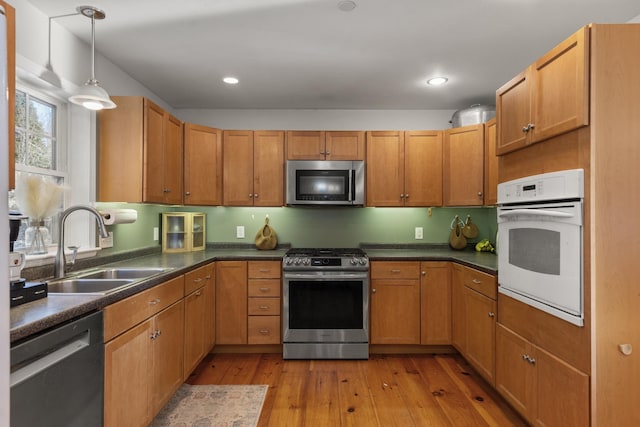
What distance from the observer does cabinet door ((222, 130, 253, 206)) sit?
10.8 feet

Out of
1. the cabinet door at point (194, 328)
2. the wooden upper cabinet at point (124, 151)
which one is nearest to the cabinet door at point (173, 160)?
the wooden upper cabinet at point (124, 151)

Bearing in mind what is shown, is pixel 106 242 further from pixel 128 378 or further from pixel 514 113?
pixel 514 113

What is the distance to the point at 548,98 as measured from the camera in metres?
1.65

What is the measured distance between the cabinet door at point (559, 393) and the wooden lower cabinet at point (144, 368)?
2.06 m

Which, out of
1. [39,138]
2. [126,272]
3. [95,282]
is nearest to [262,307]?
[126,272]

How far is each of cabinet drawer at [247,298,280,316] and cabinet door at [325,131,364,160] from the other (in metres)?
1.49

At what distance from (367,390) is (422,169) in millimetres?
2062

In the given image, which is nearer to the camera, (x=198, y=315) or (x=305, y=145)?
(x=198, y=315)

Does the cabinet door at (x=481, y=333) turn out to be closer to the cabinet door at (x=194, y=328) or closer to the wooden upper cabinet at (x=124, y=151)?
the cabinet door at (x=194, y=328)

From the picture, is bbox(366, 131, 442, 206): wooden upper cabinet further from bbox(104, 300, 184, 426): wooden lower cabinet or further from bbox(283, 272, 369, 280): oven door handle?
bbox(104, 300, 184, 426): wooden lower cabinet

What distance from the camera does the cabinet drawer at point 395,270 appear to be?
298 centimetres

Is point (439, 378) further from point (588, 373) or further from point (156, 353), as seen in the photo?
point (156, 353)

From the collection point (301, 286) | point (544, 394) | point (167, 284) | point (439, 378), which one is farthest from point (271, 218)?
point (544, 394)

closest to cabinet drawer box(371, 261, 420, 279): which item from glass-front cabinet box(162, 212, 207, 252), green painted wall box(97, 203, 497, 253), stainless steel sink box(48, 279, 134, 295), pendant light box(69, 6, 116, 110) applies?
green painted wall box(97, 203, 497, 253)
